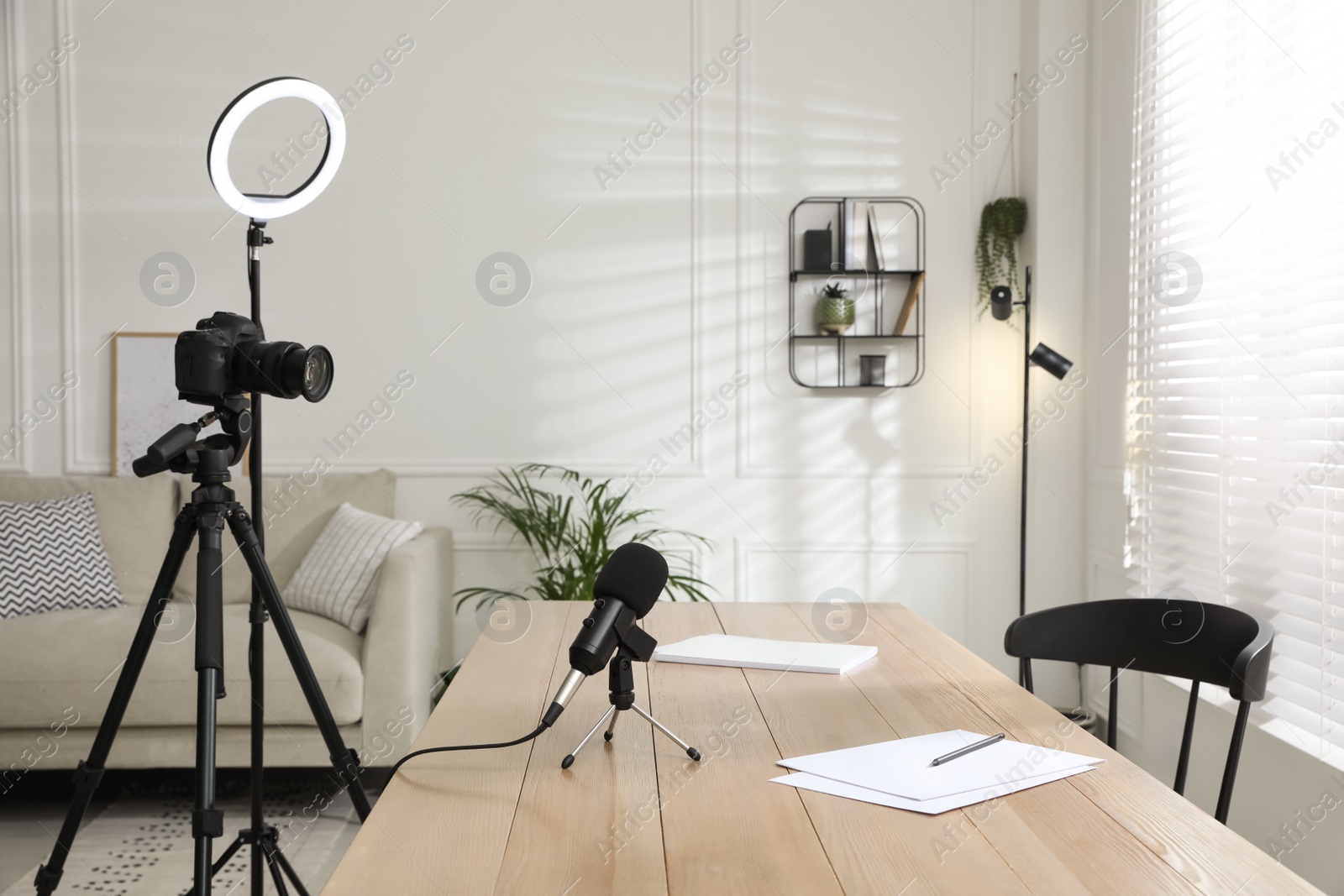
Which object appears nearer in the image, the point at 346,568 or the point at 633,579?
the point at 633,579

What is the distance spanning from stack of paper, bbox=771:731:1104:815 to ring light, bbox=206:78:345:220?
1.25m

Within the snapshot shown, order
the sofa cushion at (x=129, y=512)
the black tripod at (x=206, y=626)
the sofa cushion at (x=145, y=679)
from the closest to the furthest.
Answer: the black tripod at (x=206, y=626)
the sofa cushion at (x=145, y=679)
the sofa cushion at (x=129, y=512)

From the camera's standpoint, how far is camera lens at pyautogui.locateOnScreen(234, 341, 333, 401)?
1443mm

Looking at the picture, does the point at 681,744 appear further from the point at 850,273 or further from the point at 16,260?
the point at 16,260

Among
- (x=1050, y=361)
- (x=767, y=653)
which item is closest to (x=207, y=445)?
(x=767, y=653)

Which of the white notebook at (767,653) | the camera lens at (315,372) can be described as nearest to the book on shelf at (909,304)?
the white notebook at (767,653)

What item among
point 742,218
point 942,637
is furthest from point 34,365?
point 942,637

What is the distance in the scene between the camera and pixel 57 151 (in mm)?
3520

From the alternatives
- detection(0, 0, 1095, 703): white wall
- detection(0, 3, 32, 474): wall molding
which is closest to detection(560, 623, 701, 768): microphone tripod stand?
detection(0, 0, 1095, 703): white wall

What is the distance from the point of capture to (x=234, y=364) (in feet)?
4.77

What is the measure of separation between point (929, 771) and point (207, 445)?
115 cm

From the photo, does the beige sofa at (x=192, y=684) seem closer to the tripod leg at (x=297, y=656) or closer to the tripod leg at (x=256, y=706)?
the tripod leg at (x=256, y=706)

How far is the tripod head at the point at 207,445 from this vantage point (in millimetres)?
1362

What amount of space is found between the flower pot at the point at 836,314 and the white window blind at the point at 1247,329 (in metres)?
0.94
